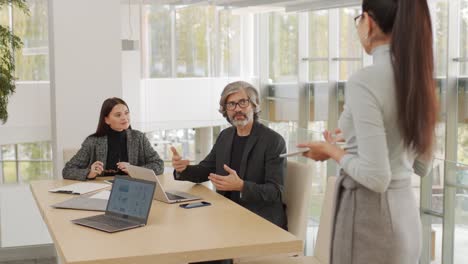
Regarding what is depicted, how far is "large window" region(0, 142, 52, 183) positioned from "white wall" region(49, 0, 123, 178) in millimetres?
504

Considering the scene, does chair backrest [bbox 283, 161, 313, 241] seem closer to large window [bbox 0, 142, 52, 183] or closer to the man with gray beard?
the man with gray beard

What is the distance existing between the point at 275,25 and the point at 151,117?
9.05 feet

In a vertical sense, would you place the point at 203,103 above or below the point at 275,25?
below

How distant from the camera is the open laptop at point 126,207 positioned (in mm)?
3078

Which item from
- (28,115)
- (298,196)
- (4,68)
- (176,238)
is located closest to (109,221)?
(176,238)

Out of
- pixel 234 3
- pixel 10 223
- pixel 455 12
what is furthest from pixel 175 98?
pixel 455 12

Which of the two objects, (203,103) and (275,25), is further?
(275,25)

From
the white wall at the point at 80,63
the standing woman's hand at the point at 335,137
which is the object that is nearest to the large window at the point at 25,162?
the white wall at the point at 80,63

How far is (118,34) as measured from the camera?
19.4 feet

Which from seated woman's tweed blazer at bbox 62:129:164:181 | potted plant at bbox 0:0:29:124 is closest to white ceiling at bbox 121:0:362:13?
potted plant at bbox 0:0:29:124

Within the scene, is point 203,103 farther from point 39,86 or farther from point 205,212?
point 205,212

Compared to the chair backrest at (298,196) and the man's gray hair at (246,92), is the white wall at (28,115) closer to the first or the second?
the man's gray hair at (246,92)

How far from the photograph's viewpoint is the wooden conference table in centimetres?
266

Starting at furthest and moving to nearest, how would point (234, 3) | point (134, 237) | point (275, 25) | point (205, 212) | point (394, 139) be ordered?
point (275, 25) < point (234, 3) < point (205, 212) < point (134, 237) < point (394, 139)
